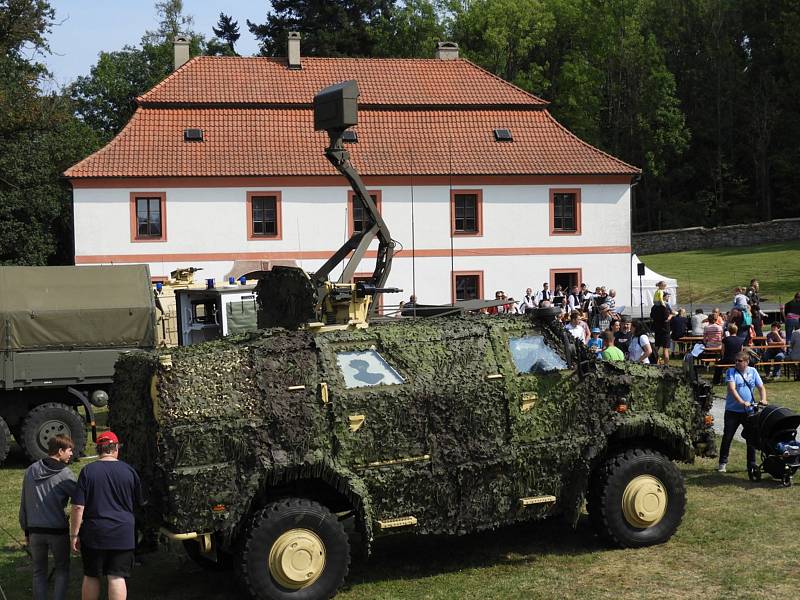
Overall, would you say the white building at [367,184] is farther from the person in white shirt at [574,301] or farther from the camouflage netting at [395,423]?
the camouflage netting at [395,423]

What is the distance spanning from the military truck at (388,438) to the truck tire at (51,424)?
6076mm

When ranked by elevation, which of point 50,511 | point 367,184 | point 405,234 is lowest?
point 50,511

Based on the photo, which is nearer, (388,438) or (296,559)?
(296,559)

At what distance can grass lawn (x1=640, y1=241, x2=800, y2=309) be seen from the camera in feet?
143

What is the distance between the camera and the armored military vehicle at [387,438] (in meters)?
8.41

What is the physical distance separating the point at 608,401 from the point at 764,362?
13.1m

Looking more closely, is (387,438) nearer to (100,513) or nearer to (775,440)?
(100,513)

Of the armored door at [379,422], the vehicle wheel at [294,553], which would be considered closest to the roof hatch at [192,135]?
the armored door at [379,422]

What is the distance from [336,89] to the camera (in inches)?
475

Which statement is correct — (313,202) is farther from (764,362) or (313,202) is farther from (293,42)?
(764,362)

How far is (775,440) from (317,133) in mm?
27752

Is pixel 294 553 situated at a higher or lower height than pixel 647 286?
lower

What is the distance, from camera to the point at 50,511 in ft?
27.6

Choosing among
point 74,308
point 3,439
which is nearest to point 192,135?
point 74,308
